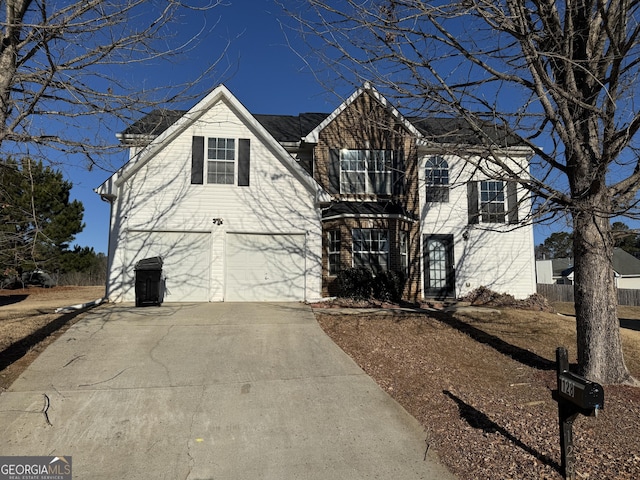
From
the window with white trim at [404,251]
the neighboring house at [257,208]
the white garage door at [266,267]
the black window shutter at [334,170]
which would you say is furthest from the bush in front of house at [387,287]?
the black window shutter at [334,170]

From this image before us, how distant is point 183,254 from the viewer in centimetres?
1268

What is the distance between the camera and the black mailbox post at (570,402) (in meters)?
3.19

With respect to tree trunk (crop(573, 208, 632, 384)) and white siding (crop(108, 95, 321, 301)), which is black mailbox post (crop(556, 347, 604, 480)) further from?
white siding (crop(108, 95, 321, 301))

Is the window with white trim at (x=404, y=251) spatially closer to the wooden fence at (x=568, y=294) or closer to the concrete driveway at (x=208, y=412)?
the concrete driveway at (x=208, y=412)

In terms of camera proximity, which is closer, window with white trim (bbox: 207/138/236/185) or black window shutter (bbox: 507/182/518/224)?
black window shutter (bbox: 507/182/518/224)

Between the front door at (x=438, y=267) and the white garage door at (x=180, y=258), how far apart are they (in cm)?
809

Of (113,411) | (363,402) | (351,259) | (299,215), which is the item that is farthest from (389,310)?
(113,411)

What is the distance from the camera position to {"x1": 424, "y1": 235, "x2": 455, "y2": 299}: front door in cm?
1557

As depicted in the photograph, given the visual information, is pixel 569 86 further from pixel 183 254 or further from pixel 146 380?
pixel 183 254

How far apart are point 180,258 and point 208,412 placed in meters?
8.26

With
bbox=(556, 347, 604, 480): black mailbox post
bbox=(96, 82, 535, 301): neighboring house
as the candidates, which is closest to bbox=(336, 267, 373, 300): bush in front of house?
bbox=(96, 82, 535, 301): neighboring house

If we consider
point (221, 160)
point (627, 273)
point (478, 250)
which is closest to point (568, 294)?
point (627, 273)

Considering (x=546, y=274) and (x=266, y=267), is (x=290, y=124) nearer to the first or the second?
(x=266, y=267)

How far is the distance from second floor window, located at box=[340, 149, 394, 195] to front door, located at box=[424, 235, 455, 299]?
2686 millimetres
